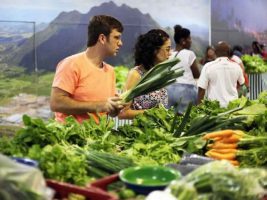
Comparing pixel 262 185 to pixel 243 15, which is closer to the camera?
pixel 262 185

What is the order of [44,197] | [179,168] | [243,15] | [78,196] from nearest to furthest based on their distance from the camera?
[44,197], [78,196], [179,168], [243,15]

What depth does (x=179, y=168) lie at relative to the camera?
83.0 inches

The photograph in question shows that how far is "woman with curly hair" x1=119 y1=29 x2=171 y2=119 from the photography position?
12.8ft

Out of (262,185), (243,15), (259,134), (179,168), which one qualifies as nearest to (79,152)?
(179,168)

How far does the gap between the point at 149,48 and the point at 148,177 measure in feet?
7.73

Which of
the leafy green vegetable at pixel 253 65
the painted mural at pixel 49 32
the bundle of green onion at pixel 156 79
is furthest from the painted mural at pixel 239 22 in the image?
the bundle of green onion at pixel 156 79

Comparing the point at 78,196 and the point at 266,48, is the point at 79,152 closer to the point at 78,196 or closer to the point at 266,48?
the point at 78,196

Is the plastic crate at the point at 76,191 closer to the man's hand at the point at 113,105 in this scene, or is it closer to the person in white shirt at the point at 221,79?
the man's hand at the point at 113,105

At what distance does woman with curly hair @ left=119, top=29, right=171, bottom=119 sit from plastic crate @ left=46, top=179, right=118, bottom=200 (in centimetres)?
205

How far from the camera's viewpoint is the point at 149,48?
407 centimetres

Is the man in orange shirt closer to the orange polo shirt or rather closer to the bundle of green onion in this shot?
the orange polo shirt

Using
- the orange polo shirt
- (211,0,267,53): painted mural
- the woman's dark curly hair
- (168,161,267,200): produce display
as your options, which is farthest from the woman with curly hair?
(211,0,267,53): painted mural

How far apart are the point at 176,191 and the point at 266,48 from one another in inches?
388

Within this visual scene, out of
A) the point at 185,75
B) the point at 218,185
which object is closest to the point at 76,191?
the point at 218,185
